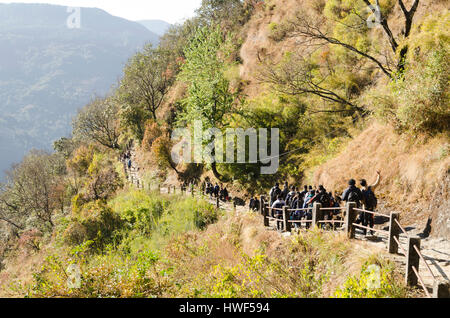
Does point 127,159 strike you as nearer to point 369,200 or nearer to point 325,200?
point 325,200

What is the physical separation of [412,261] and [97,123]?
41.0 metres

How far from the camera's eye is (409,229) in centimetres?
889

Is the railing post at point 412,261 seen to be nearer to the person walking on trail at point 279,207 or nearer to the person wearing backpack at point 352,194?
the person wearing backpack at point 352,194

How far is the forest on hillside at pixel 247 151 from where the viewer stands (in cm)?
705

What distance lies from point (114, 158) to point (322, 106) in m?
32.3

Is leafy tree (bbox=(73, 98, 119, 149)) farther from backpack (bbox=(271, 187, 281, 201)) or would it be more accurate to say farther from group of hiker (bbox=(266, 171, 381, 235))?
group of hiker (bbox=(266, 171, 381, 235))

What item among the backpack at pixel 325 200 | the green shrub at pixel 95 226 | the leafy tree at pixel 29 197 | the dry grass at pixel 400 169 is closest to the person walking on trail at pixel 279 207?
the backpack at pixel 325 200

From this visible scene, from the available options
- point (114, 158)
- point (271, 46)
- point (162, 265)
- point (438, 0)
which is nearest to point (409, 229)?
point (162, 265)

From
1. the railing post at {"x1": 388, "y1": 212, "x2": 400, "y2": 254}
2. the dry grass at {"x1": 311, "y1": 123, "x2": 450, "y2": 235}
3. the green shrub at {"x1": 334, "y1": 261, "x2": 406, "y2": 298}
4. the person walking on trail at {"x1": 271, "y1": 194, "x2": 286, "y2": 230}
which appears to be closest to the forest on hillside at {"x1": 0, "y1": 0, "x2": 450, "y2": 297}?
the green shrub at {"x1": 334, "y1": 261, "x2": 406, "y2": 298}

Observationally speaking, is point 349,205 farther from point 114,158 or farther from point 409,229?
point 114,158

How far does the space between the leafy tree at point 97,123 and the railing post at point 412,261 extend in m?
40.5

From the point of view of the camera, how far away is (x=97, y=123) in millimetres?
39281

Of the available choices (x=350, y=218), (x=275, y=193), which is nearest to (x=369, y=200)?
(x=350, y=218)

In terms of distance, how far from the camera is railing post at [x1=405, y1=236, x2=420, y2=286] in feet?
16.9
